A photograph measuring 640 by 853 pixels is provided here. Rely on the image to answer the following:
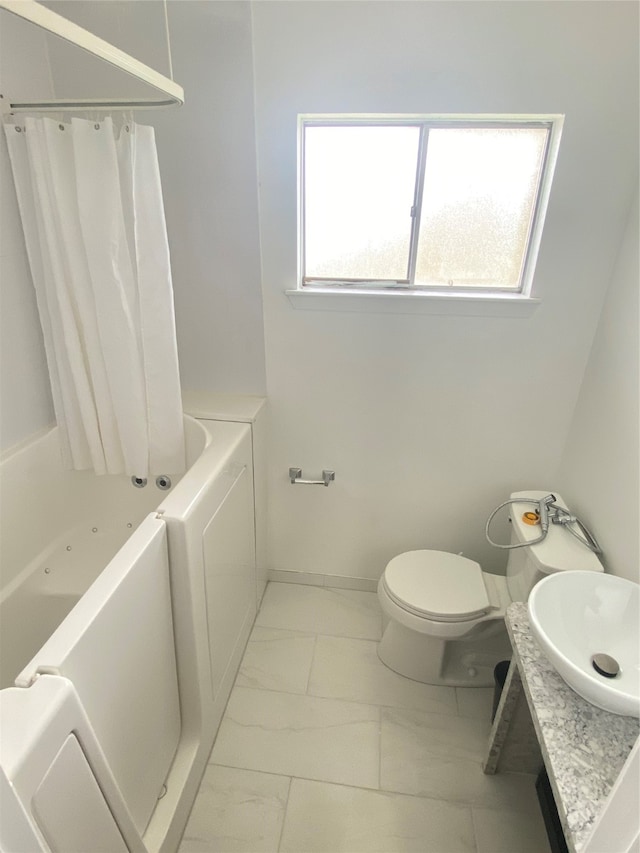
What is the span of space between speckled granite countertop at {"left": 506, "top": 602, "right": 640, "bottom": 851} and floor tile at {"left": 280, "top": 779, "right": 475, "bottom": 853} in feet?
1.91

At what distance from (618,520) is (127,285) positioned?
1645 millimetres

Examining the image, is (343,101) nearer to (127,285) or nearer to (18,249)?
(127,285)

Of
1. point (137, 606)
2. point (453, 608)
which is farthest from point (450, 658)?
point (137, 606)

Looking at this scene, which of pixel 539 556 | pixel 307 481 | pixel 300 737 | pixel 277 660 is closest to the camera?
pixel 539 556

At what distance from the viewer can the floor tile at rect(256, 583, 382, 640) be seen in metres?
2.04

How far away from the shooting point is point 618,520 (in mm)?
1443

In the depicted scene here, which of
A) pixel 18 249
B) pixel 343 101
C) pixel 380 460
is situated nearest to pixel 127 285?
pixel 18 249

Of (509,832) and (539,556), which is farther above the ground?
(539,556)

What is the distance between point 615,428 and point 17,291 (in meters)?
1.98

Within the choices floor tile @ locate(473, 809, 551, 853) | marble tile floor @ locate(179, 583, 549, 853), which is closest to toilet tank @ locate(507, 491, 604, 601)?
marble tile floor @ locate(179, 583, 549, 853)

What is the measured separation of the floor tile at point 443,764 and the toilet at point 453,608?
0.17 metres

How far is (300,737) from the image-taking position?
1.62m

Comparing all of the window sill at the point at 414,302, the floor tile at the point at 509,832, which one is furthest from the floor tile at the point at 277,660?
the window sill at the point at 414,302

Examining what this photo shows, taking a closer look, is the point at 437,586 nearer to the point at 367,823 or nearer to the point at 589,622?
the point at 589,622
